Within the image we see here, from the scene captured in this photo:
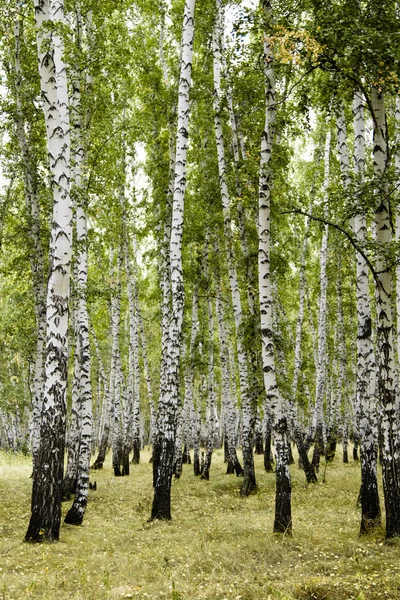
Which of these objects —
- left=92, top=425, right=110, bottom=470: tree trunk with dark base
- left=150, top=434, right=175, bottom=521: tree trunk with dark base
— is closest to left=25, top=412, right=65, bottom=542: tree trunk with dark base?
left=150, top=434, right=175, bottom=521: tree trunk with dark base

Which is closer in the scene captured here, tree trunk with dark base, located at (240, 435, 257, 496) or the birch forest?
the birch forest

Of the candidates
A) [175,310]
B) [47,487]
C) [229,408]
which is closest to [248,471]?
[229,408]

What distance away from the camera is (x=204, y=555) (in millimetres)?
7738

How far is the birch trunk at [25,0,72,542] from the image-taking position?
26.9ft

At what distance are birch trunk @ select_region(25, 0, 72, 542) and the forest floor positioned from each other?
2.21ft

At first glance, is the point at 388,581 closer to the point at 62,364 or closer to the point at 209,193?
the point at 62,364

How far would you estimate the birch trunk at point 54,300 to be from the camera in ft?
26.9

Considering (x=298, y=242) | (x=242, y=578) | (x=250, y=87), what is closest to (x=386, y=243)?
(x=242, y=578)

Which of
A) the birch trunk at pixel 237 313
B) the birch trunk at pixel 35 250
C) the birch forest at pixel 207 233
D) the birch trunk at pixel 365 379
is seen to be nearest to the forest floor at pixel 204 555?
the birch forest at pixel 207 233

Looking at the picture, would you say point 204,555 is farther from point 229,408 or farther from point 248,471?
point 229,408

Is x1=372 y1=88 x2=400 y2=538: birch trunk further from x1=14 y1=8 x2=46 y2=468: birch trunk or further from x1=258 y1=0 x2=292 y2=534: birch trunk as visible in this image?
x1=14 y1=8 x2=46 y2=468: birch trunk

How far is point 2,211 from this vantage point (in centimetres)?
1633

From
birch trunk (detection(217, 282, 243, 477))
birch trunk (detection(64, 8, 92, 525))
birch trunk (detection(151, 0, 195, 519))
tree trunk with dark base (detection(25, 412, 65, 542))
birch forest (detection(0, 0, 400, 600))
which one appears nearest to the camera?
birch forest (detection(0, 0, 400, 600))

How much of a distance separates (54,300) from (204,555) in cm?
493
